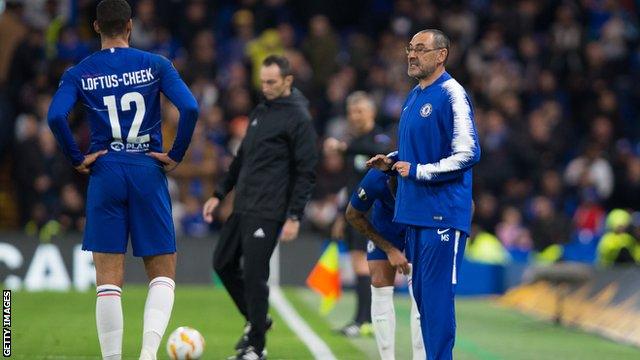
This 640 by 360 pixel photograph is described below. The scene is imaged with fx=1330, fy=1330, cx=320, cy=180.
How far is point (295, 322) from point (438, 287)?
6103mm

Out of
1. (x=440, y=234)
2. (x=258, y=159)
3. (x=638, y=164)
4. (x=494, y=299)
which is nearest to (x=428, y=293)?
(x=440, y=234)

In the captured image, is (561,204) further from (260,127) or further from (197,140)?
(260,127)

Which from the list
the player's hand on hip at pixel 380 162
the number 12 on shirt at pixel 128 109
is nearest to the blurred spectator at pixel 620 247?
the player's hand on hip at pixel 380 162

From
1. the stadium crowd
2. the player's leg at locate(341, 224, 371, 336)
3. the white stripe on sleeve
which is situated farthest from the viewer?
the stadium crowd

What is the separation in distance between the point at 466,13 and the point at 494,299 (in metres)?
7.33

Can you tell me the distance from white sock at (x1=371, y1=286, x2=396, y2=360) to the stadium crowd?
344 inches

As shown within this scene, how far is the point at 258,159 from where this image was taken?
10.7 meters

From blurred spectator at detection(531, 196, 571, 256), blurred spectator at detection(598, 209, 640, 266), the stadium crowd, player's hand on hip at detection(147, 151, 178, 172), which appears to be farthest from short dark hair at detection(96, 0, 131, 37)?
blurred spectator at detection(531, 196, 571, 256)

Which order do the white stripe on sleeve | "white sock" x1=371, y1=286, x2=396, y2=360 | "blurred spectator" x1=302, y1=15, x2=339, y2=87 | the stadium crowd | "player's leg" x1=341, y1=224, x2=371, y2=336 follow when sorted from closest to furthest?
the white stripe on sleeve → "white sock" x1=371, y1=286, x2=396, y2=360 → "player's leg" x1=341, y1=224, x2=371, y2=336 → the stadium crowd → "blurred spectator" x1=302, y1=15, x2=339, y2=87

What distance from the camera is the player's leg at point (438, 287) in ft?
26.7

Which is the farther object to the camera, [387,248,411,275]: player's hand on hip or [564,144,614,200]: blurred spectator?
[564,144,614,200]: blurred spectator

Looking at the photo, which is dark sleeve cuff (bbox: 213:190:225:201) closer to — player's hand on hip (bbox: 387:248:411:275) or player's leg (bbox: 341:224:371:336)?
player's hand on hip (bbox: 387:248:411:275)

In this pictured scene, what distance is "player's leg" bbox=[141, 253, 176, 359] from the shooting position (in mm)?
8625

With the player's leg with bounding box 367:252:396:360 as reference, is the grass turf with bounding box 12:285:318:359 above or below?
below
